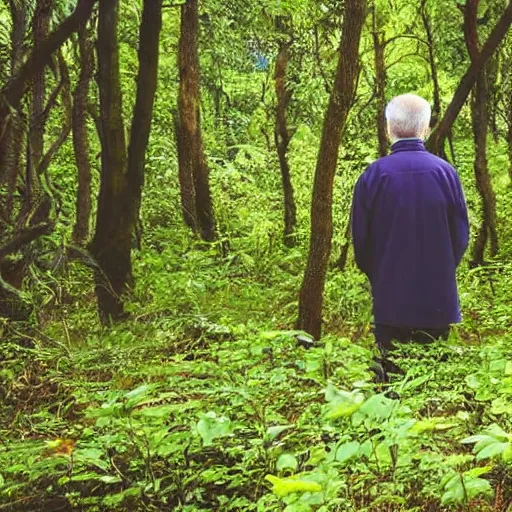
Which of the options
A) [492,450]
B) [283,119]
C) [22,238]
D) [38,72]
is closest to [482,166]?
[283,119]

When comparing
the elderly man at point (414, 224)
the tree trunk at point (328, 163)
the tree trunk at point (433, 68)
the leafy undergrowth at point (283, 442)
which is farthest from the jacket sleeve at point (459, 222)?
the tree trunk at point (433, 68)

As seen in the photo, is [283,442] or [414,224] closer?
[283,442]

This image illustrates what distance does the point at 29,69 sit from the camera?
15.3ft

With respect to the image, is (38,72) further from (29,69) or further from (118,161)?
(118,161)

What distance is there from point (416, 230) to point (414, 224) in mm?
40

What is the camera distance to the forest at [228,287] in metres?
1.97

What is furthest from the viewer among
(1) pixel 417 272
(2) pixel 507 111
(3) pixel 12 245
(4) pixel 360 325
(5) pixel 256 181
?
(5) pixel 256 181

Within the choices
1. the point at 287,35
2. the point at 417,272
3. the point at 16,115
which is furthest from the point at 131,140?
the point at 287,35

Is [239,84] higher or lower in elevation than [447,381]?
higher

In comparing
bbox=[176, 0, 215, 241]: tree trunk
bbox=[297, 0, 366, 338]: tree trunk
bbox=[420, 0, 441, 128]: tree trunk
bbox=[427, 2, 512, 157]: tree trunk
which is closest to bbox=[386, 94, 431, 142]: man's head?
bbox=[297, 0, 366, 338]: tree trunk

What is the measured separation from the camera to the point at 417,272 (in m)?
3.80

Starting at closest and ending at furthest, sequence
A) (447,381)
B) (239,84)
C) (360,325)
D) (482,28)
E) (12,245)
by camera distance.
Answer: (447,381)
(12,245)
(360,325)
(482,28)
(239,84)

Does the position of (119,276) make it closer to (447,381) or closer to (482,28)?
(447,381)

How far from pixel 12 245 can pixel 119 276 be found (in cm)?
267
